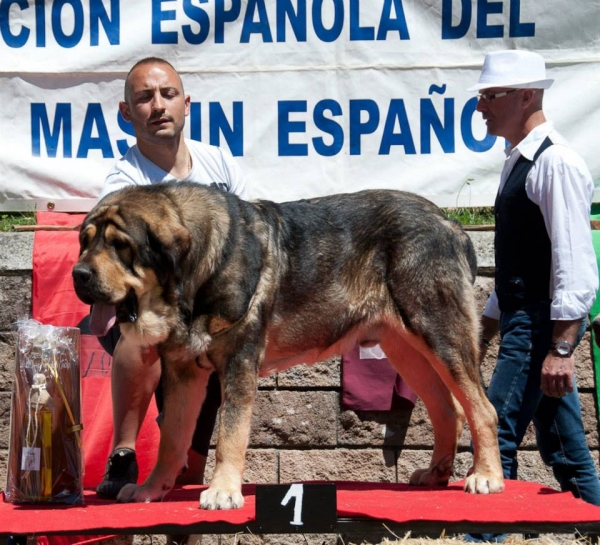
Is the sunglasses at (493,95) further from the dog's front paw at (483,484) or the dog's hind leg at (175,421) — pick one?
the dog's hind leg at (175,421)

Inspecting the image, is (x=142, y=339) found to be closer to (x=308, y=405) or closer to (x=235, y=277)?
(x=235, y=277)

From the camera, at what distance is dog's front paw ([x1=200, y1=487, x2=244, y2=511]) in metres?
4.06

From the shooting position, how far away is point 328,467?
21.6 ft

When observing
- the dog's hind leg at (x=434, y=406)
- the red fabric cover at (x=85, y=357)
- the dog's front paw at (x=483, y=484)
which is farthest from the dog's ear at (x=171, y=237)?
the red fabric cover at (x=85, y=357)

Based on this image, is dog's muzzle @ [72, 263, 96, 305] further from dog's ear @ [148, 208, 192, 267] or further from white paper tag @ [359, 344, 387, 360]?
white paper tag @ [359, 344, 387, 360]

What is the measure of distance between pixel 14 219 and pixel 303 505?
427 cm

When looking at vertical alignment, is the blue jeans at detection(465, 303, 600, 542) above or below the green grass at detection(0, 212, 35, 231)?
below

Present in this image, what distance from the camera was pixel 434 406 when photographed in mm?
5125

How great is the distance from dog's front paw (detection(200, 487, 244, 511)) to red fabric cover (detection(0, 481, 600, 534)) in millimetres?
49

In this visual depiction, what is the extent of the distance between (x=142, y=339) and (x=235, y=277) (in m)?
0.50

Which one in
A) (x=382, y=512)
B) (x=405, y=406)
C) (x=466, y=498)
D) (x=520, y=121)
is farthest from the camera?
(x=405, y=406)

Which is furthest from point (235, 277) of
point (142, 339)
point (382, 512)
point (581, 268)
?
point (581, 268)

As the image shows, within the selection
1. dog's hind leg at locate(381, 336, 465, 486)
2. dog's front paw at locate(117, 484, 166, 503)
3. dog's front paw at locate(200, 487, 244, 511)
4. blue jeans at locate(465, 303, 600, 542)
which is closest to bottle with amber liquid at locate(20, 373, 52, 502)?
dog's front paw at locate(117, 484, 166, 503)

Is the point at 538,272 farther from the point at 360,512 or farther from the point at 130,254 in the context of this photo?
the point at 130,254
